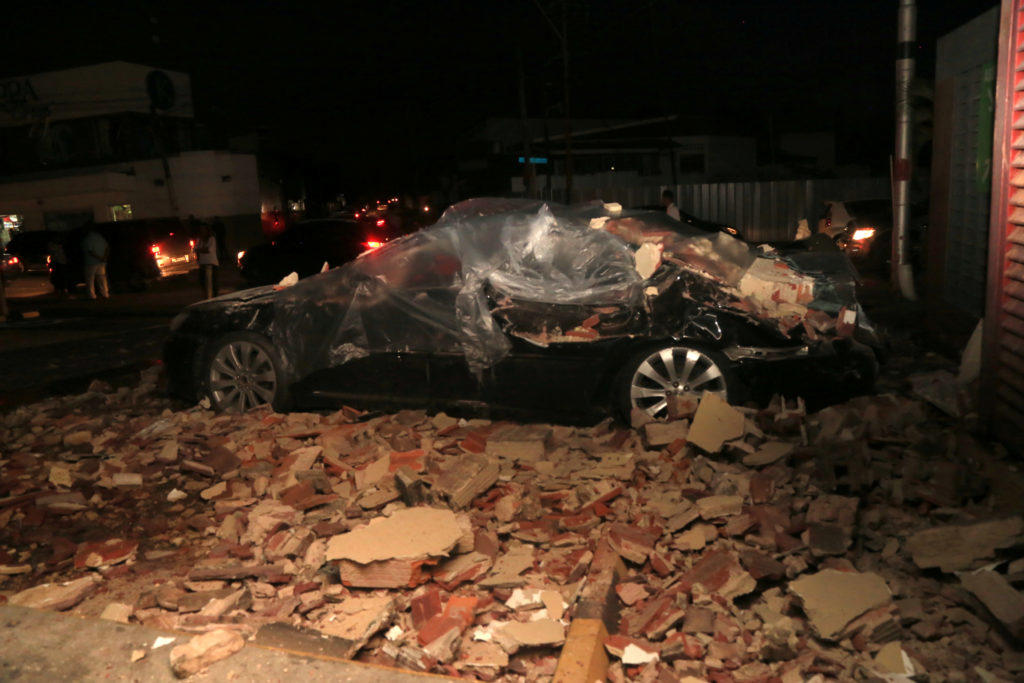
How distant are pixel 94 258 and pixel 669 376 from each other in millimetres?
15855

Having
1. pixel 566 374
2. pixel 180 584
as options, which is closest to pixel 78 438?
pixel 180 584

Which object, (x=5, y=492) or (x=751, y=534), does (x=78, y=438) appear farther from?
(x=751, y=534)

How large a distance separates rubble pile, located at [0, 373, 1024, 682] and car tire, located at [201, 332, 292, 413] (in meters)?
0.48

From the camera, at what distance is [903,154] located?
1220 cm

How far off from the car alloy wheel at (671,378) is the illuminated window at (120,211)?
34.7m

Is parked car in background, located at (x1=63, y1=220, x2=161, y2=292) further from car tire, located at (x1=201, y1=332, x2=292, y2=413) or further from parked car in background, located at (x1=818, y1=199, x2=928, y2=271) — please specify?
parked car in background, located at (x1=818, y1=199, x2=928, y2=271)

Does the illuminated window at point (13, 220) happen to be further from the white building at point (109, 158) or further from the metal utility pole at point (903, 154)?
the metal utility pole at point (903, 154)

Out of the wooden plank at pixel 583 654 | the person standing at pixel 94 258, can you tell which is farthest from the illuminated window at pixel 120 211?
the wooden plank at pixel 583 654

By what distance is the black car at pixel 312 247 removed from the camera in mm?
16484

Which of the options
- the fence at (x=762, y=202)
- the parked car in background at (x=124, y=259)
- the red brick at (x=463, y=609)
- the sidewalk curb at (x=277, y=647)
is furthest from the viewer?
the fence at (x=762, y=202)

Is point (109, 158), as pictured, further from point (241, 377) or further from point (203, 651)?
point (203, 651)

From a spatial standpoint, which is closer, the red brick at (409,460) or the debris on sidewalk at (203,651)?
the debris on sidewalk at (203,651)

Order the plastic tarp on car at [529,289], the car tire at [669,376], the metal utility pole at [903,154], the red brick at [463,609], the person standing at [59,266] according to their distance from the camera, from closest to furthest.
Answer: the red brick at [463,609], the car tire at [669,376], the plastic tarp on car at [529,289], the metal utility pole at [903,154], the person standing at [59,266]

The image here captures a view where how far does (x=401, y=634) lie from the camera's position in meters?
3.77
